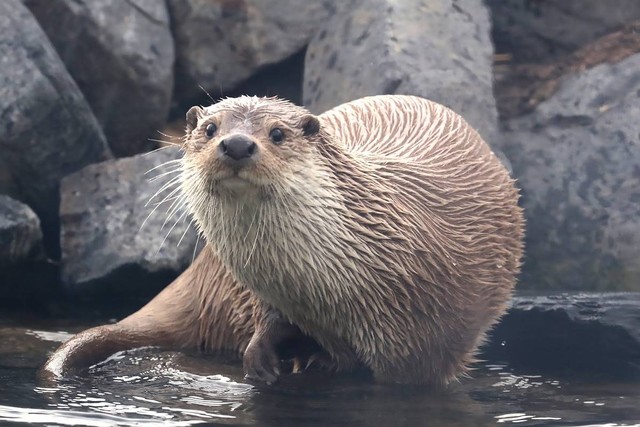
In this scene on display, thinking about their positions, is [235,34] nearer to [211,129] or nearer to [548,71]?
[548,71]

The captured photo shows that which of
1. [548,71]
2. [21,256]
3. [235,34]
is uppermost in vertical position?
[235,34]

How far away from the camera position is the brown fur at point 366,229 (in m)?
4.01

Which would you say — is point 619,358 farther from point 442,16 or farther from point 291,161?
point 442,16

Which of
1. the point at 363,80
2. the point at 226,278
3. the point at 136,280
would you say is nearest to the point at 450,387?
the point at 226,278

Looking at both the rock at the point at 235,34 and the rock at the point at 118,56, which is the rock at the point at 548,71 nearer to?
the rock at the point at 235,34

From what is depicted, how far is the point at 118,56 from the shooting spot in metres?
6.47

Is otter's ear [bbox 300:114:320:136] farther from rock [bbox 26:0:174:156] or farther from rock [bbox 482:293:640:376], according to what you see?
rock [bbox 26:0:174:156]

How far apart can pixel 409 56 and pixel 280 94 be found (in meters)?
0.96

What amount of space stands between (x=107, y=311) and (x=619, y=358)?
2.33m

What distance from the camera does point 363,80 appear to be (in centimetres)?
630

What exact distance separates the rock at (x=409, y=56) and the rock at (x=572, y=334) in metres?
1.44

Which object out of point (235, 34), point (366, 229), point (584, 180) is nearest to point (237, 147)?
point (366, 229)

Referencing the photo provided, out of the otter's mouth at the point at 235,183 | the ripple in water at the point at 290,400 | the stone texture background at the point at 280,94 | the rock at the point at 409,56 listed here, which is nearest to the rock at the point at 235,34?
the stone texture background at the point at 280,94

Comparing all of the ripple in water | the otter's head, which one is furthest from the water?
the otter's head
